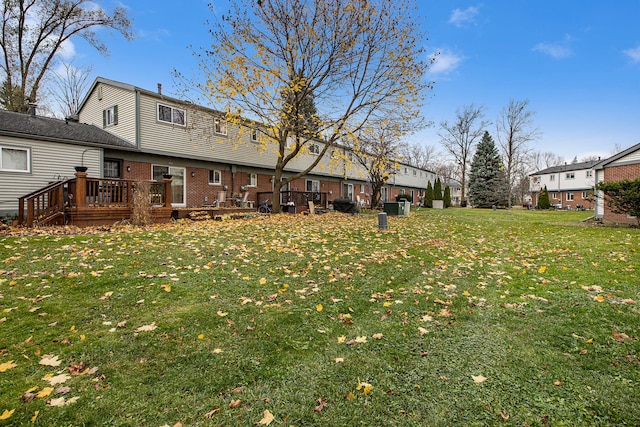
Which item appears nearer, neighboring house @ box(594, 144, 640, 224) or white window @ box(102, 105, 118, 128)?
neighboring house @ box(594, 144, 640, 224)

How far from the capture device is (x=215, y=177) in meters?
18.4

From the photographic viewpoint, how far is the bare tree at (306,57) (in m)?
13.7

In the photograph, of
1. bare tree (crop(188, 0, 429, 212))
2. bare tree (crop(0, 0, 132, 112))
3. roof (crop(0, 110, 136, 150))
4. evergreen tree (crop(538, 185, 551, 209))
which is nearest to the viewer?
roof (crop(0, 110, 136, 150))

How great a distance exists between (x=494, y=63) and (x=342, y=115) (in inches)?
404

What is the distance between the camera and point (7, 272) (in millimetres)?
4949

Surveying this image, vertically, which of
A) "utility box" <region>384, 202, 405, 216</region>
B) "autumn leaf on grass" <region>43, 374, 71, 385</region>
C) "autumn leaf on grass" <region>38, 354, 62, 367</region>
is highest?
"utility box" <region>384, 202, 405, 216</region>

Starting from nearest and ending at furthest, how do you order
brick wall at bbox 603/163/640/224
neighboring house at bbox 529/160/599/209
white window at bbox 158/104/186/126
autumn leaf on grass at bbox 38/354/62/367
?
1. autumn leaf on grass at bbox 38/354/62/367
2. brick wall at bbox 603/163/640/224
3. white window at bbox 158/104/186/126
4. neighboring house at bbox 529/160/599/209

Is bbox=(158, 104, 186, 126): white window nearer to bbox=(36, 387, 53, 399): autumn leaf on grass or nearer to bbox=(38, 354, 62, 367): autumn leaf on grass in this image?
bbox=(38, 354, 62, 367): autumn leaf on grass

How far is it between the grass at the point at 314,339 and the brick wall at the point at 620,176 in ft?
35.9

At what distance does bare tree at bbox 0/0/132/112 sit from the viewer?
2105cm

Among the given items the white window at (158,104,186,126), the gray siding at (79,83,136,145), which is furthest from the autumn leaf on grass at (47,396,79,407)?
the white window at (158,104,186,126)

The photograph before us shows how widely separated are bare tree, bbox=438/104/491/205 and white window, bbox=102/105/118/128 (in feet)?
127

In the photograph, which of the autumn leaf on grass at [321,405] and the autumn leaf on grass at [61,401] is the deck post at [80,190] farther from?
the autumn leaf on grass at [321,405]

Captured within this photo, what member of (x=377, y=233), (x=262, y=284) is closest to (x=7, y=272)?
(x=262, y=284)
